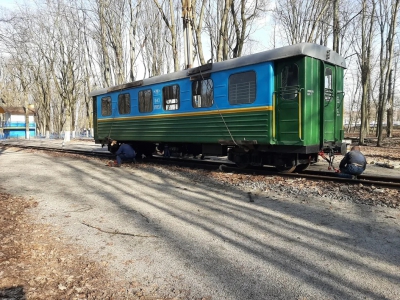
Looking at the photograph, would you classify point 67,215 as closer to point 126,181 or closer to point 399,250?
point 126,181

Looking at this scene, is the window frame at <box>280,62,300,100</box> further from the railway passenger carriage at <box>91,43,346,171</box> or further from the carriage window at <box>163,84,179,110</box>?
the carriage window at <box>163,84,179,110</box>

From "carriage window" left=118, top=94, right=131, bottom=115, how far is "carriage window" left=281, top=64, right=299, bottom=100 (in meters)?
6.63

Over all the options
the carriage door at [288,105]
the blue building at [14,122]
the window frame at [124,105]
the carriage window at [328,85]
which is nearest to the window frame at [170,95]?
the window frame at [124,105]

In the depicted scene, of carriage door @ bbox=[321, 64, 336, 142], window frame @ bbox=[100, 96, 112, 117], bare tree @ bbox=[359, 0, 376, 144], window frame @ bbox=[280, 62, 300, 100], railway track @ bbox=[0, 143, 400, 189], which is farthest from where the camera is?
A: bare tree @ bbox=[359, 0, 376, 144]

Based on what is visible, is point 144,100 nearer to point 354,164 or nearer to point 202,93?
point 202,93

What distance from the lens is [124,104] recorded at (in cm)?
1288

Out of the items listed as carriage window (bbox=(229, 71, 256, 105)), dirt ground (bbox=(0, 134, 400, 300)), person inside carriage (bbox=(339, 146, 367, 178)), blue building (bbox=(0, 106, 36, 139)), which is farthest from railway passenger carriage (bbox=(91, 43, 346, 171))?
blue building (bbox=(0, 106, 36, 139))

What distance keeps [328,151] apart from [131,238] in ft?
20.4

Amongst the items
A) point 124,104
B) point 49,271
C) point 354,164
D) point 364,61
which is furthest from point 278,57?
point 364,61

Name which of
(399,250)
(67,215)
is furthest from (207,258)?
(67,215)

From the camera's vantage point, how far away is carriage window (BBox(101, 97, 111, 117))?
45.1ft

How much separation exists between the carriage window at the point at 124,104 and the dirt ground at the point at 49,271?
27.0 ft

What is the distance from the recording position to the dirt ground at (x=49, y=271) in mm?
3062

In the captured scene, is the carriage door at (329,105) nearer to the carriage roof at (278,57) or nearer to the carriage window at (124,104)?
the carriage roof at (278,57)
